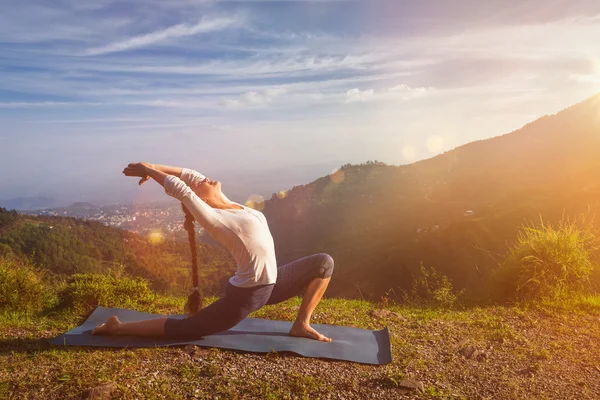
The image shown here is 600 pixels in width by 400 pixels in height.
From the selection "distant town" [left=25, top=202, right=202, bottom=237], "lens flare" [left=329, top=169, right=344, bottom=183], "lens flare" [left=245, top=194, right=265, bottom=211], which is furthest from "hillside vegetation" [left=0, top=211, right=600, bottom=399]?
"lens flare" [left=329, top=169, right=344, bottom=183]

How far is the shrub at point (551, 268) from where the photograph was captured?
657 cm

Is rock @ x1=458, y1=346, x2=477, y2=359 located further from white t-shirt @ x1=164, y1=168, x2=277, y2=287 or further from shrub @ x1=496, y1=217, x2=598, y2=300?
shrub @ x1=496, y1=217, x2=598, y2=300

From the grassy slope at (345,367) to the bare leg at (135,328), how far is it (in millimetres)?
292

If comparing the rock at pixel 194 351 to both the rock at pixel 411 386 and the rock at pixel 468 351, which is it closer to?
the rock at pixel 411 386

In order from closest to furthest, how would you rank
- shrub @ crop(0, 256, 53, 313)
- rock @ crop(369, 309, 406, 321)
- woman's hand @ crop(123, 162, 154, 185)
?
woman's hand @ crop(123, 162, 154, 185), rock @ crop(369, 309, 406, 321), shrub @ crop(0, 256, 53, 313)

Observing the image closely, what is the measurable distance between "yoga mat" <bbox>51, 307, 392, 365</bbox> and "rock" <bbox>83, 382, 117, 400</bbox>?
42.3 inches

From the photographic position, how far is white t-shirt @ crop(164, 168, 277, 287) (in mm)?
4004

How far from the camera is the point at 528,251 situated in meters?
7.03

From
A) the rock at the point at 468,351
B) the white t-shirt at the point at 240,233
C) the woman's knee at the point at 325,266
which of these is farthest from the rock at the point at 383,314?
the white t-shirt at the point at 240,233

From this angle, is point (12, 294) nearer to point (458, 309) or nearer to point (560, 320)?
point (458, 309)

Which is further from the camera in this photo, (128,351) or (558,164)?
(558,164)

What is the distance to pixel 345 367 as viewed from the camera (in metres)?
4.17

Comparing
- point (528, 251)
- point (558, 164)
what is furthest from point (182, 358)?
point (558, 164)

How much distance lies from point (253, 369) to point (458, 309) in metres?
3.81
